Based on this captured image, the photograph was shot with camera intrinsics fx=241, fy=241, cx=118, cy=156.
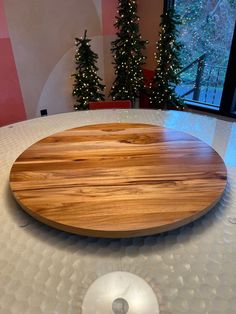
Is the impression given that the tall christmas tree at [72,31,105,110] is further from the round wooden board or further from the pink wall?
the round wooden board

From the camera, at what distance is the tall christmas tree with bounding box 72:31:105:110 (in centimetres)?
336

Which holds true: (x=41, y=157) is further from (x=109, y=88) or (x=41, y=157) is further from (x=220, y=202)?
(x=109, y=88)

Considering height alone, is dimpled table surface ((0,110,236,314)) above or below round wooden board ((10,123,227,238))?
below

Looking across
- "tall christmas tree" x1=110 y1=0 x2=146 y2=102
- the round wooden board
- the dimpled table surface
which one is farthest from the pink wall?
the dimpled table surface

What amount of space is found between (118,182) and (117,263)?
12.0 inches

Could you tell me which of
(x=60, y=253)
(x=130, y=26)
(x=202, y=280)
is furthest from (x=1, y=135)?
(x=130, y=26)

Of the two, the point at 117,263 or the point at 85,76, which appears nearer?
the point at 117,263

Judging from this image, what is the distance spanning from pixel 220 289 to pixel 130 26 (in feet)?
11.6

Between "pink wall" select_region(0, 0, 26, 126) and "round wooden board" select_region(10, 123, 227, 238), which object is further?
"pink wall" select_region(0, 0, 26, 126)

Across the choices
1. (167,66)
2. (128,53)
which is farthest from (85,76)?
(167,66)

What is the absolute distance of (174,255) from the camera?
72 cm

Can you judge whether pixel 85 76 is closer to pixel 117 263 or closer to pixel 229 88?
pixel 229 88

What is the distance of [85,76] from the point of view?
11.5 ft

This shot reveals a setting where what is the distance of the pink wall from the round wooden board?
2.41 meters
